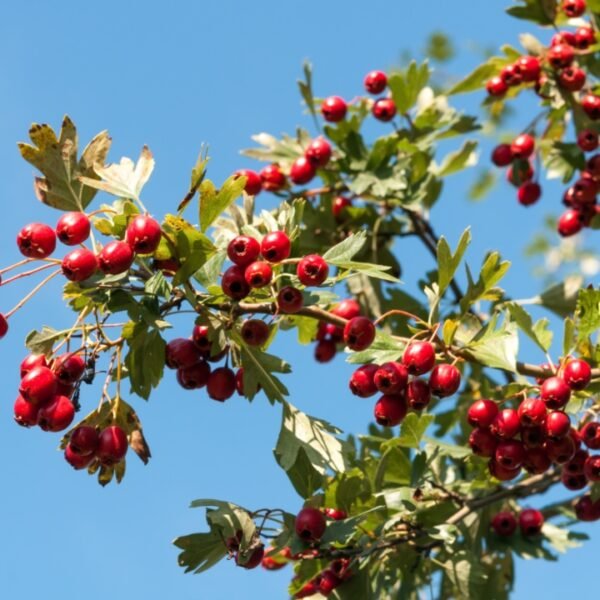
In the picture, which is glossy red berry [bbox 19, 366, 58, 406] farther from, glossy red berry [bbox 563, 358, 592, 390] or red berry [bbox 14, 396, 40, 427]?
glossy red berry [bbox 563, 358, 592, 390]

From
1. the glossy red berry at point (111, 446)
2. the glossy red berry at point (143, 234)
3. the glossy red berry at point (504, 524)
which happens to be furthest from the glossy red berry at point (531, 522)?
the glossy red berry at point (143, 234)

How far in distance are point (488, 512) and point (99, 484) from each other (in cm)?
153

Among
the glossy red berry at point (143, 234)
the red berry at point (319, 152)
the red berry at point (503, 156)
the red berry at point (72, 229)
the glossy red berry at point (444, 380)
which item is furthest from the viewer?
the red berry at point (503, 156)

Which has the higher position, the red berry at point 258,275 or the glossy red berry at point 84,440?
the red berry at point 258,275

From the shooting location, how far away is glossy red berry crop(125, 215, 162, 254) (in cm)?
260

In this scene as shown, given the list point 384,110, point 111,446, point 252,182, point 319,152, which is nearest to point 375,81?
point 384,110

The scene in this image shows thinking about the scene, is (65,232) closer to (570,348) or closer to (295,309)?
(295,309)

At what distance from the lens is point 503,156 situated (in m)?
4.70

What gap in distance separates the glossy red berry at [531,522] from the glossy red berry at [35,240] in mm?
2078

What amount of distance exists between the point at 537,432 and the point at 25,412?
1.27 metres

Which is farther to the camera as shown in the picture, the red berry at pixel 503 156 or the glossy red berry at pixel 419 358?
the red berry at pixel 503 156

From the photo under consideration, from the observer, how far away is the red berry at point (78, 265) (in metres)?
2.64

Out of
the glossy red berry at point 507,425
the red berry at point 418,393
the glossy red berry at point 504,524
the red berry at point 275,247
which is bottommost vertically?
the glossy red berry at point 507,425

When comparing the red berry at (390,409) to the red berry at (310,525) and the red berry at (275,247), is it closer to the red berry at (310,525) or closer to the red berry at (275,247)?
the red berry at (310,525)
